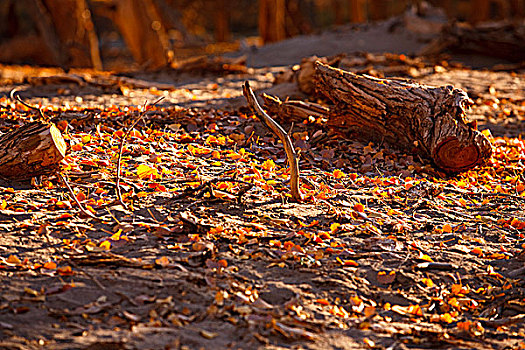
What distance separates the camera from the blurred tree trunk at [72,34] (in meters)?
12.4

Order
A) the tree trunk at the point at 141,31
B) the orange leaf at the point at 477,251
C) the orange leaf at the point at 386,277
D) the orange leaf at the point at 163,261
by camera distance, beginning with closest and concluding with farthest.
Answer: the orange leaf at the point at 163,261 → the orange leaf at the point at 386,277 → the orange leaf at the point at 477,251 → the tree trunk at the point at 141,31

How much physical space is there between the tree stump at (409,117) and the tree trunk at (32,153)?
92.6 inches

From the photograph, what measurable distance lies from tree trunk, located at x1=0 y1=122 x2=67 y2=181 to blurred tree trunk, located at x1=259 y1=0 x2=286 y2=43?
10936mm

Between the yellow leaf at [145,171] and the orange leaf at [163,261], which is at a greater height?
the yellow leaf at [145,171]

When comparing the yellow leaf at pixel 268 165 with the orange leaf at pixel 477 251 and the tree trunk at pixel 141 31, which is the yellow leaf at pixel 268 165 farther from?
the tree trunk at pixel 141 31

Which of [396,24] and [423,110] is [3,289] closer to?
[423,110]

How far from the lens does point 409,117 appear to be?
455 cm

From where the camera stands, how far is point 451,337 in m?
2.54

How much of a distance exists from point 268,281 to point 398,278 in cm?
73

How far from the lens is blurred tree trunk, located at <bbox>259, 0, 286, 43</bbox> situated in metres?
13.9

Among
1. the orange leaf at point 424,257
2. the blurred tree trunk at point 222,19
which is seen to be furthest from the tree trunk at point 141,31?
the orange leaf at point 424,257

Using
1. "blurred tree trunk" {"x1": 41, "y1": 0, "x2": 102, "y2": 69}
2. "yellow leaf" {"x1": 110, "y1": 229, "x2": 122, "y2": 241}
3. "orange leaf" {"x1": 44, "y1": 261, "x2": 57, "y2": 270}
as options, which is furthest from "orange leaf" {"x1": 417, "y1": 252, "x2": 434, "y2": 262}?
"blurred tree trunk" {"x1": 41, "y1": 0, "x2": 102, "y2": 69}

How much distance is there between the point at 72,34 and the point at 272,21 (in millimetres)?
5020

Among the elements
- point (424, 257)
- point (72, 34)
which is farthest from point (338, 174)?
point (72, 34)
